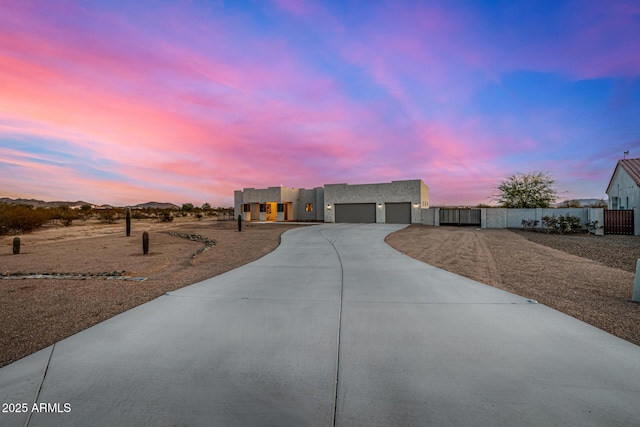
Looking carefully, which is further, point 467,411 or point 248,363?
point 248,363

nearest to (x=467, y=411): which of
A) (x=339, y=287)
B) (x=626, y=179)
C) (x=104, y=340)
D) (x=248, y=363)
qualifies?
(x=248, y=363)

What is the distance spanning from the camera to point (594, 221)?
17.5 m

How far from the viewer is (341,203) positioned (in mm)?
31703

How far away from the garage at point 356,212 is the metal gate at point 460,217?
7212mm

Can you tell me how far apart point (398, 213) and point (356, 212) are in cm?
478

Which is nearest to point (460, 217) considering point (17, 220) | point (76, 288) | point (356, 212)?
point (356, 212)

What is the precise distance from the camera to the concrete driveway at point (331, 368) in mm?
1966

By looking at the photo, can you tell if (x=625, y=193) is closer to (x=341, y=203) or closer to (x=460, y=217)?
(x=460, y=217)

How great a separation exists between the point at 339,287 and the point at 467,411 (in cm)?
333

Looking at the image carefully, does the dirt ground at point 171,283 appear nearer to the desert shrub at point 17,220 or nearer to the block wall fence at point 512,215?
the block wall fence at point 512,215

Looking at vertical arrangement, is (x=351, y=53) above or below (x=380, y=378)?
above

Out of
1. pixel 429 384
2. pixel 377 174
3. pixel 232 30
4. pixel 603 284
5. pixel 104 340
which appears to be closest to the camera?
pixel 429 384

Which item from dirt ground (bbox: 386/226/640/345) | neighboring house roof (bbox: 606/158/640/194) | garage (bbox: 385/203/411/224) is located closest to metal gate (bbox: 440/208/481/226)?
garage (bbox: 385/203/411/224)

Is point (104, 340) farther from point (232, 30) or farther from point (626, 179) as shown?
point (626, 179)
